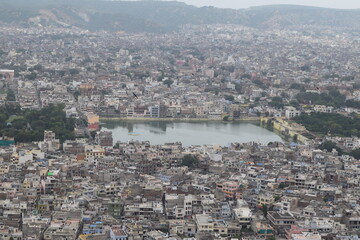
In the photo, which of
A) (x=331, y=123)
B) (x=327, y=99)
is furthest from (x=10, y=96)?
(x=327, y=99)

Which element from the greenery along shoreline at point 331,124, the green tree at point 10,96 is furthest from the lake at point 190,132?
the green tree at point 10,96

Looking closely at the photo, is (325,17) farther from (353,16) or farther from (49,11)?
(49,11)

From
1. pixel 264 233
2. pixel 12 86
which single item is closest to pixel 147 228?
pixel 264 233

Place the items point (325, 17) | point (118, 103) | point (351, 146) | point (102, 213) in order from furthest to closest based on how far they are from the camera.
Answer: point (325, 17)
point (118, 103)
point (351, 146)
point (102, 213)

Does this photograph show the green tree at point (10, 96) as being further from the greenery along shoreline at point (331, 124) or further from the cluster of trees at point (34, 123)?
the greenery along shoreline at point (331, 124)

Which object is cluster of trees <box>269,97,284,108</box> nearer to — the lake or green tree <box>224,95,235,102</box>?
green tree <box>224,95,235,102</box>

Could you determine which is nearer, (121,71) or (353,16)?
(121,71)
